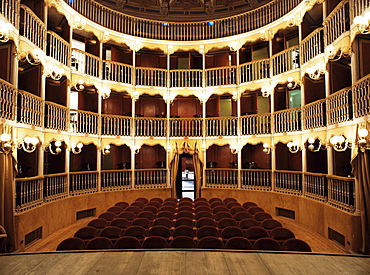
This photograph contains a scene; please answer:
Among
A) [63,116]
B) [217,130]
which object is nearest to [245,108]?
[217,130]

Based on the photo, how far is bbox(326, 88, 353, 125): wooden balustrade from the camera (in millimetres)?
9805

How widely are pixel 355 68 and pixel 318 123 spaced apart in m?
3.35

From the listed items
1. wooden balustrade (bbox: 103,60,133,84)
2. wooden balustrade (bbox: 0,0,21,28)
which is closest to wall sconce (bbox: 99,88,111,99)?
wooden balustrade (bbox: 103,60,133,84)

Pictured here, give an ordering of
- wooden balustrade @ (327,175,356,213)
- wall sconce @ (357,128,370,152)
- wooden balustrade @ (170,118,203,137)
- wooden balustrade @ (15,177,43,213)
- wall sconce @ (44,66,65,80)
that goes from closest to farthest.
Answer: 1. wall sconce @ (357,128,370,152)
2. wooden balustrade @ (327,175,356,213)
3. wooden balustrade @ (15,177,43,213)
4. wall sconce @ (44,66,65,80)
5. wooden balustrade @ (170,118,203,137)

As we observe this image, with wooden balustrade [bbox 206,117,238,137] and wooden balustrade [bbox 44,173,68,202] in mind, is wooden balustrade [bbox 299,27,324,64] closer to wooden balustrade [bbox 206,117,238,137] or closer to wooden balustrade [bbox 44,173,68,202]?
wooden balustrade [bbox 206,117,238,137]

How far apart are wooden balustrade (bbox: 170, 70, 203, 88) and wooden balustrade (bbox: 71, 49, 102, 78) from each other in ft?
15.4

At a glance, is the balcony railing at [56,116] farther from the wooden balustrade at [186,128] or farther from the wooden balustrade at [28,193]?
the wooden balustrade at [186,128]

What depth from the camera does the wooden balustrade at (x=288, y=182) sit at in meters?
14.1

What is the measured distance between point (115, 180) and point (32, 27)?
907cm

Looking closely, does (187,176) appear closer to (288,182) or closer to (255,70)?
(288,182)

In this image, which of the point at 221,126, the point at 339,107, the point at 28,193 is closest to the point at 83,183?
the point at 28,193

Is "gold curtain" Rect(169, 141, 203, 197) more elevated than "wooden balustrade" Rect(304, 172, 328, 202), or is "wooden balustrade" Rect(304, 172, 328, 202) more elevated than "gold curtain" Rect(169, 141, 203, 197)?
"gold curtain" Rect(169, 141, 203, 197)

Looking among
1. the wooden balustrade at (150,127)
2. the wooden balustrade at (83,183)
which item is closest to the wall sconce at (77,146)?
the wooden balustrade at (83,183)

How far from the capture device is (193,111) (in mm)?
20422
